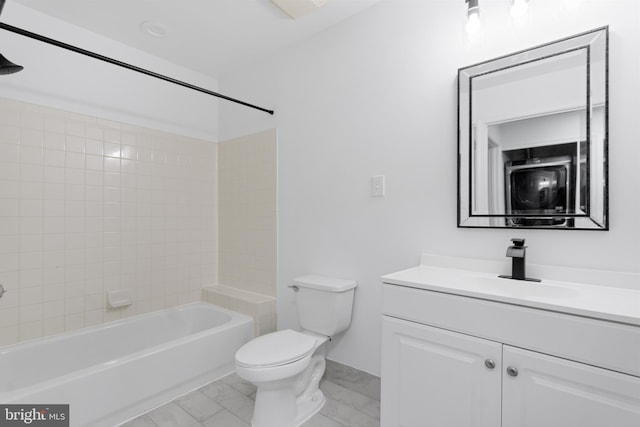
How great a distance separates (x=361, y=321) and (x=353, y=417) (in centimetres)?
55

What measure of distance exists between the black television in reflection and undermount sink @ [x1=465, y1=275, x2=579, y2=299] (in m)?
0.28

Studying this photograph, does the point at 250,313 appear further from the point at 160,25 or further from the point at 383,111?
the point at 160,25

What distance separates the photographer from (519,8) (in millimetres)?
1456

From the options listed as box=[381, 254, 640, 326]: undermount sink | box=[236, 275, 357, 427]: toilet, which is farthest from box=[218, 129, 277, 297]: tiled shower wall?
box=[381, 254, 640, 326]: undermount sink

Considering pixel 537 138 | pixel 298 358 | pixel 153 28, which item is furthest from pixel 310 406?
pixel 153 28

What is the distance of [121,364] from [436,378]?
162cm

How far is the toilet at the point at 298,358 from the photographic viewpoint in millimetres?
1571

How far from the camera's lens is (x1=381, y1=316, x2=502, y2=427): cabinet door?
1157 mm

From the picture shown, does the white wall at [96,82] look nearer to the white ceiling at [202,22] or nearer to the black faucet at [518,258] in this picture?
the white ceiling at [202,22]

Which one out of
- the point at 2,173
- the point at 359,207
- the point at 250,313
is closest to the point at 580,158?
the point at 359,207

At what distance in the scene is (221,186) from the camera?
3078mm

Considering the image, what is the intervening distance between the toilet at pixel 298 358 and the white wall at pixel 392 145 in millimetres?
183

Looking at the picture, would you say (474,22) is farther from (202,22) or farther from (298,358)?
(298,358)

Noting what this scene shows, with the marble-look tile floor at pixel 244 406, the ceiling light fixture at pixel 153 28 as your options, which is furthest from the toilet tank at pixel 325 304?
the ceiling light fixture at pixel 153 28
